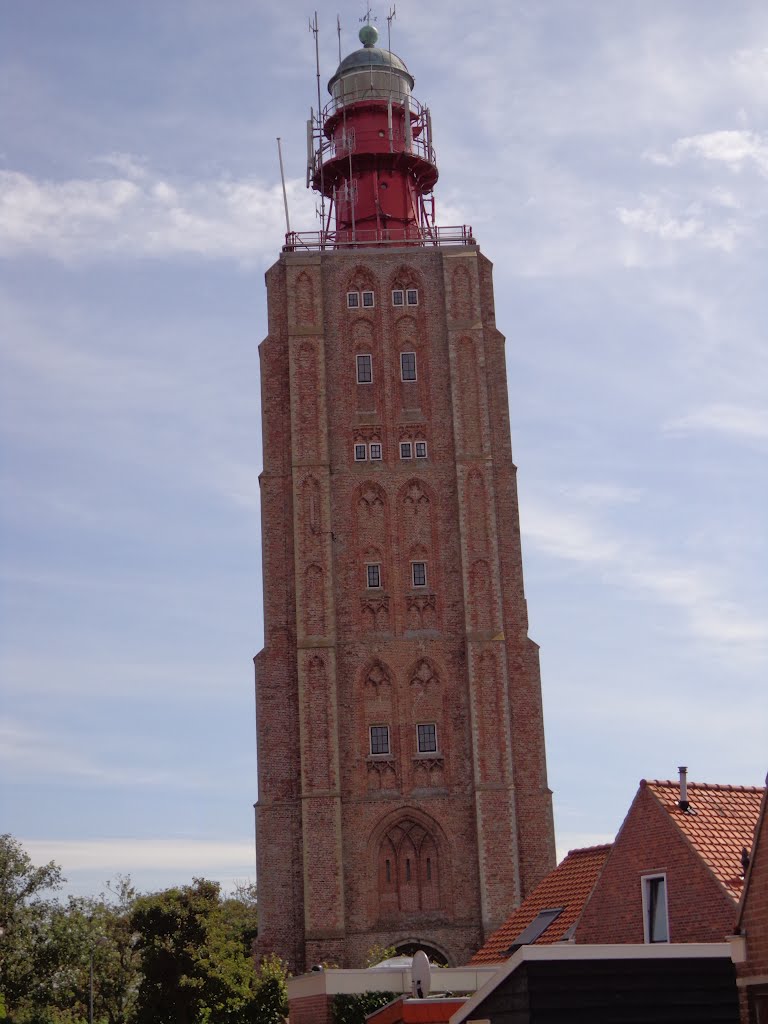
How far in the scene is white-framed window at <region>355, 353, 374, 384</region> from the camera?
173ft

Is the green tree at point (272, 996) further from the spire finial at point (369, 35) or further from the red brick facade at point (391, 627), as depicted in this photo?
the spire finial at point (369, 35)

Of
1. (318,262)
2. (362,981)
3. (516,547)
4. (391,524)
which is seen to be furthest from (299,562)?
(362,981)

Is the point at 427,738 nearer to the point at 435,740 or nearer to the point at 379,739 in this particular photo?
the point at 435,740

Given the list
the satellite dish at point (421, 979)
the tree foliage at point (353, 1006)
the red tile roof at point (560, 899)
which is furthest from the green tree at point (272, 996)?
the satellite dish at point (421, 979)

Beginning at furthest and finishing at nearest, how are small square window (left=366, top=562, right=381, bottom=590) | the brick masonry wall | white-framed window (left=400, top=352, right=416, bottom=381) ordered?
white-framed window (left=400, top=352, right=416, bottom=381)
small square window (left=366, top=562, right=381, bottom=590)
the brick masonry wall

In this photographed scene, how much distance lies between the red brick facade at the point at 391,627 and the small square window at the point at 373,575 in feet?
0.25

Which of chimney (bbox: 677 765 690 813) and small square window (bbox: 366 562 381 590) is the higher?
small square window (bbox: 366 562 381 590)

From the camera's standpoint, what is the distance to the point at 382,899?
156 ft

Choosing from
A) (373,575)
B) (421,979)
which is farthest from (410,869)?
(421,979)

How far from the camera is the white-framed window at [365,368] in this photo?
5272cm

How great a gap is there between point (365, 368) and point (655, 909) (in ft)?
106

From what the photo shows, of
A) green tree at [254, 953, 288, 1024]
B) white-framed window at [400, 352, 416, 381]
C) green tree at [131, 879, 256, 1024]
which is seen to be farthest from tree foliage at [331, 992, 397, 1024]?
white-framed window at [400, 352, 416, 381]

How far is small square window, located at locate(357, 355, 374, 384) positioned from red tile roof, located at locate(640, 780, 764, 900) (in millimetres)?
29813

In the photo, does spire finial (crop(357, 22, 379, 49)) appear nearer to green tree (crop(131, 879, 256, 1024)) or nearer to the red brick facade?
the red brick facade
